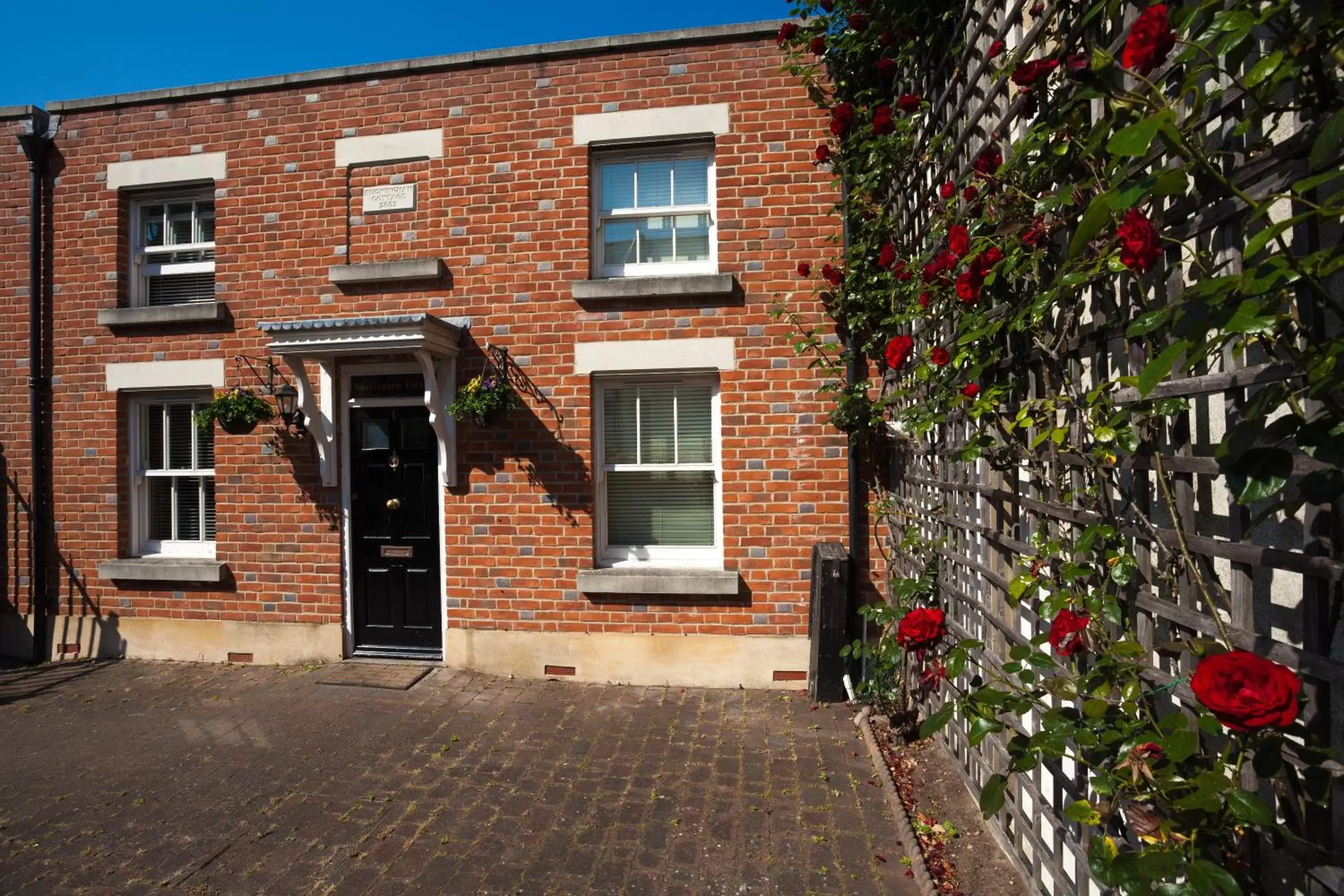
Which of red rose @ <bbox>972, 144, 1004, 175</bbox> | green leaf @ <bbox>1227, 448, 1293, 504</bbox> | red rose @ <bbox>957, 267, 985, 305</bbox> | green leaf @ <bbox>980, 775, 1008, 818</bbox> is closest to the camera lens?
green leaf @ <bbox>1227, 448, 1293, 504</bbox>

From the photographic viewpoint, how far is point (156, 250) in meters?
6.47

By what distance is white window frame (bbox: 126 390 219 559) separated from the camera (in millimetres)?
6434

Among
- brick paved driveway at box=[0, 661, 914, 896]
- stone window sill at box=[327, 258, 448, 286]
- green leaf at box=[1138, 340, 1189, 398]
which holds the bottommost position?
brick paved driveway at box=[0, 661, 914, 896]

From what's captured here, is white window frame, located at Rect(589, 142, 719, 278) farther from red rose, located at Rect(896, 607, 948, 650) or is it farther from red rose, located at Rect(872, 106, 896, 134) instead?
red rose, located at Rect(896, 607, 948, 650)

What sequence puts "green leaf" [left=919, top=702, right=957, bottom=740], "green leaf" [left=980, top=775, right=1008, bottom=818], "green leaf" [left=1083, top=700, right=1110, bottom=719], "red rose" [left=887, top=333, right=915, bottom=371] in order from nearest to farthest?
1. "green leaf" [left=1083, top=700, right=1110, bottom=719]
2. "green leaf" [left=980, top=775, right=1008, bottom=818]
3. "green leaf" [left=919, top=702, right=957, bottom=740]
4. "red rose" [left=887, top=333, right=915, bottom=371]

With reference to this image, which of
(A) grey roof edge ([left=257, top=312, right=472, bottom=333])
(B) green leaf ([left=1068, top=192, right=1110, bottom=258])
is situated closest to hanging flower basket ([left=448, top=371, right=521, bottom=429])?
(A) grey roof edge ([left=257, top=312, right=472, bottom=333])

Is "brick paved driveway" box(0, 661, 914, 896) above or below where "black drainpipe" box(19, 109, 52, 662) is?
below

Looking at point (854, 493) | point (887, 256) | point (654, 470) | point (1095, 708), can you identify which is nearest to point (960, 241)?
point (887, 256)

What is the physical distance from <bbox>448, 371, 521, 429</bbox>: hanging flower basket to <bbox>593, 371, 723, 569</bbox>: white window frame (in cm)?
71

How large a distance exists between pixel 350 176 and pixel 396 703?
445cm

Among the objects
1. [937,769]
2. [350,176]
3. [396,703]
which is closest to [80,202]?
[350,176]

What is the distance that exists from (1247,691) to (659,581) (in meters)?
4.43

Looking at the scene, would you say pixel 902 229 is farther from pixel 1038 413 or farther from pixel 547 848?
pixel 547 848

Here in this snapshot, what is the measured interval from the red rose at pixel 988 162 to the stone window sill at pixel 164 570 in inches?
259
